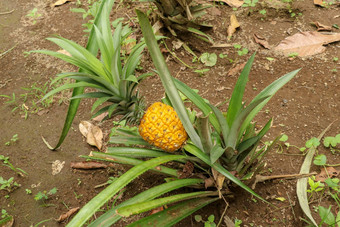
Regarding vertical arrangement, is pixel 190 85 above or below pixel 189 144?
→ below

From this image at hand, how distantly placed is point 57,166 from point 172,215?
1.16 metres

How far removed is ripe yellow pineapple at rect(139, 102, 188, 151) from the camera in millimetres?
1495

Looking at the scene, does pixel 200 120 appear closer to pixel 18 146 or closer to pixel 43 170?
pixel 43 170

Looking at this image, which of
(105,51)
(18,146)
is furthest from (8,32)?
(105,51)

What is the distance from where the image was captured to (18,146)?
8.14ft

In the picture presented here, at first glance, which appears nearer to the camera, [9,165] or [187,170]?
[187,170]

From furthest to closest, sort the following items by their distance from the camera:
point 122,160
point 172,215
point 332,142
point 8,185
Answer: point 8,185
point 332,142
point 122,160
point 172,215

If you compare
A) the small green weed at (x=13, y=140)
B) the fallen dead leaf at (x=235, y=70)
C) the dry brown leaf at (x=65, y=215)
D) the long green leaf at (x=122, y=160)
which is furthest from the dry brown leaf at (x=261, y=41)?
the small green weed at (x=13, y=140)

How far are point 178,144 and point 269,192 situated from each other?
73 centimetres

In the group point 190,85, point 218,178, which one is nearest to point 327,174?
point 218,178

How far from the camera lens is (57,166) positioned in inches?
90.4

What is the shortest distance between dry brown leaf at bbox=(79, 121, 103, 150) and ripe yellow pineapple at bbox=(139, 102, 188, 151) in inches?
36.4

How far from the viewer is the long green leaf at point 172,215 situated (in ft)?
4.84

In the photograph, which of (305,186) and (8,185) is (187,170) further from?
(8,185)
